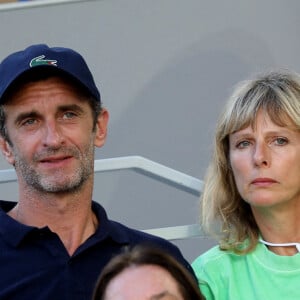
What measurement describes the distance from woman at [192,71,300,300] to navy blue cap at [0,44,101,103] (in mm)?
391

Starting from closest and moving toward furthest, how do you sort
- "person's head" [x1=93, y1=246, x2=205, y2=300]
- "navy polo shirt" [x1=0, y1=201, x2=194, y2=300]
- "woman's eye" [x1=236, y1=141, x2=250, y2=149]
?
"person's head" [x1=93, y1=246, x2=205, y2=300]
"navy polo shirt" [x1=0, y1=201, x2=194, y2=300]
"woman's eye" [x1=236, y1=141, x2=250, y2=149]

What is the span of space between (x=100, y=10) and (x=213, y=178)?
116 centimetres

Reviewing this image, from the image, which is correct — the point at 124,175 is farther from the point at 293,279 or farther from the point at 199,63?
the point at 293,279

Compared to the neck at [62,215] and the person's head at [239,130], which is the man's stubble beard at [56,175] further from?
the person's head at [239,130]

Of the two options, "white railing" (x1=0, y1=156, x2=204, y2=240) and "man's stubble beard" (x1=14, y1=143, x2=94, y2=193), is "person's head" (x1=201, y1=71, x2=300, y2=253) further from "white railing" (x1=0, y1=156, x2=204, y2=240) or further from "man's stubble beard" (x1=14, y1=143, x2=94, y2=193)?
"man's stubble beard" (x1=14, y1=143, x2=94, y2=193)

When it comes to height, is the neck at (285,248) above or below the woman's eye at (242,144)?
below

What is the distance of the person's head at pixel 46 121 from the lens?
2607 mm

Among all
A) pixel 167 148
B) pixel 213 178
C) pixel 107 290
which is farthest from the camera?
pixel 167 148

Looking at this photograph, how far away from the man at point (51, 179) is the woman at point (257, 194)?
0.44 feet

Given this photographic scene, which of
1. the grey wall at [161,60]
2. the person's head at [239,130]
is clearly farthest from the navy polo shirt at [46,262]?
the grey wall at [161,60]

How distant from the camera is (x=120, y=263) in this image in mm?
2104

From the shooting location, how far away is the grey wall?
370 centimetres

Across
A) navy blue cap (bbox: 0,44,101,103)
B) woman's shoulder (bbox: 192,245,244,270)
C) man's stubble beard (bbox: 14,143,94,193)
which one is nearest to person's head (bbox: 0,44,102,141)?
navy blue cap (bbox: 0,44,101,103)

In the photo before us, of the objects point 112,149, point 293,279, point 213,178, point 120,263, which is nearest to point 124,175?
point 112,149
